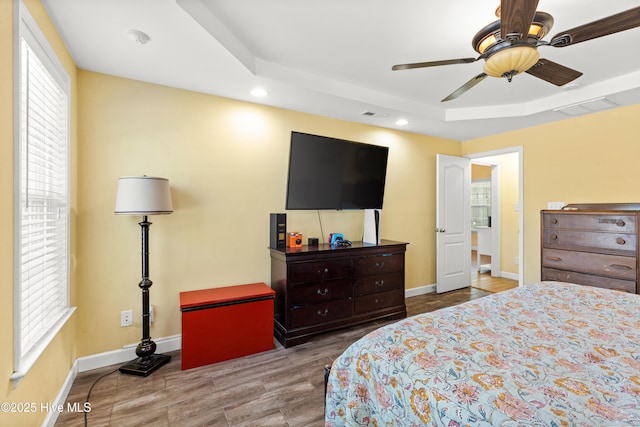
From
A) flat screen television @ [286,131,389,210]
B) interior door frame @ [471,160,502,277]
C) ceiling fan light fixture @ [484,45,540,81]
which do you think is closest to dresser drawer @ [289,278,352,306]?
flat screen television @ [286,131,389,210]

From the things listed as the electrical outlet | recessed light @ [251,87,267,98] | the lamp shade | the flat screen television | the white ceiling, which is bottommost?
the electrical outlet

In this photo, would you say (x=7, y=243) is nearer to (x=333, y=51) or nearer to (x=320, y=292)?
(x=320, y=292)

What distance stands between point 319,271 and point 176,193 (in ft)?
4.98

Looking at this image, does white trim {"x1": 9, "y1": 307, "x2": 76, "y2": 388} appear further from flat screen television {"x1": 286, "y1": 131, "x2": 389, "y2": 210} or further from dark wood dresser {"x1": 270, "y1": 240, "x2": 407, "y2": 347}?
flat screen television {"x1": 286, "y1": 131, "x2": 389, "y2": 210}

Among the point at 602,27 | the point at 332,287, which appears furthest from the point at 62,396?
the point at 602,27

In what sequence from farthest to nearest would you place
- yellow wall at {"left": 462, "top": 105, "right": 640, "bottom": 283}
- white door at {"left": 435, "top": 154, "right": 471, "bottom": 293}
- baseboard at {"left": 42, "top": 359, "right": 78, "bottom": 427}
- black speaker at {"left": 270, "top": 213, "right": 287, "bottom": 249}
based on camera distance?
white door at {"left": 435, "top": 154, "right": 471, "bottom": 293} → yellow wall at {"left": 462, "top": 105, "right": 640, "bottom": 283} → black speaker at {"left": 270, "top": 213, "right": 287, "bottom": 249} → baseboard at {"left": 42, "top": 359, "right": 78, "bottom": 427}

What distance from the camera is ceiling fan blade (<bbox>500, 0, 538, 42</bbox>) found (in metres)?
1.26

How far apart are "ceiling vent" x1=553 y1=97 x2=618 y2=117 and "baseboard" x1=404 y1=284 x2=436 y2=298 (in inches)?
108

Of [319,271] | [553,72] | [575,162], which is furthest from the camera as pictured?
[575,162]

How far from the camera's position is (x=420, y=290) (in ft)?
14.1

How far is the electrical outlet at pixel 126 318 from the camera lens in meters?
2.43

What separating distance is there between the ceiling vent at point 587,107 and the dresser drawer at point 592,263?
1552mm

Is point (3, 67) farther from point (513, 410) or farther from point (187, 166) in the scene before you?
point (513, 410)

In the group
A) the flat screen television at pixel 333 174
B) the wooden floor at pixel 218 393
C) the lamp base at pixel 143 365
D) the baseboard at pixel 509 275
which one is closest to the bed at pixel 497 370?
the wooden floor at pixel 218 393
